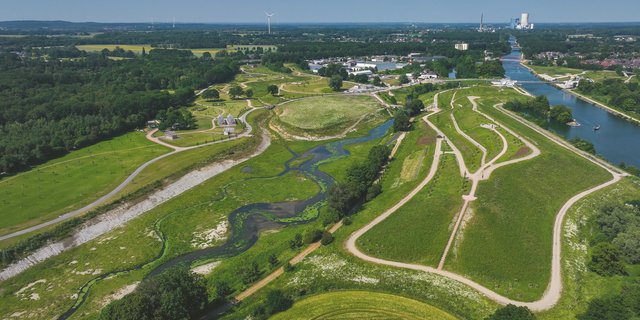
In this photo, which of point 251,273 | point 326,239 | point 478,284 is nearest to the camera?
point 478,284

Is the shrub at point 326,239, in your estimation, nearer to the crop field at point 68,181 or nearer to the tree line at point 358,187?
the tree line at point 358,187

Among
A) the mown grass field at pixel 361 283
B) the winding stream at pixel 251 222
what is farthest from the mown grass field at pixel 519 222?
the winding stream at pixel 251 222

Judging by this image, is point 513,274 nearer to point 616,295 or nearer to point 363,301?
point 616,295

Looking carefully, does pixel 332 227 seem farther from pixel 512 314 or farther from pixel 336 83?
pixel 336 83

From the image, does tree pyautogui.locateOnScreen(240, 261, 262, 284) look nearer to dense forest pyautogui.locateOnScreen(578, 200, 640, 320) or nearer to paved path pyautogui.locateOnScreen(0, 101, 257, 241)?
dense forest pyautogui.locateOnScreen(578, 200, 640, 320)

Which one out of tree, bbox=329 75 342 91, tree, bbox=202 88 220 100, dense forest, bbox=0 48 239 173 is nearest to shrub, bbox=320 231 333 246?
dense forest, bbox=0 48 239 173

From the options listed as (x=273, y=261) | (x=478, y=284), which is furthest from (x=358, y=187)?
(x=478, y=284)

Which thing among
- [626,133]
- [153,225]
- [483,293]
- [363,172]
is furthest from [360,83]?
[483,293]
